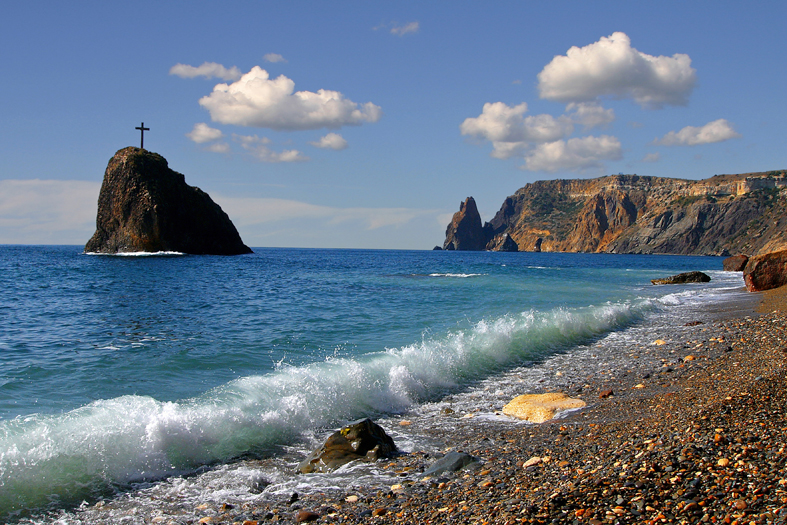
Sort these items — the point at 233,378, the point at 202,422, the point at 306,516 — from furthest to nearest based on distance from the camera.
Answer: the point at 233,378, the point at 202,422, the point at 306,516

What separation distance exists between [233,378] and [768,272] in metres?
27.0

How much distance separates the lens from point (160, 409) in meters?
7.44

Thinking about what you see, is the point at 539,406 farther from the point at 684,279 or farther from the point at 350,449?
the point at 684,279

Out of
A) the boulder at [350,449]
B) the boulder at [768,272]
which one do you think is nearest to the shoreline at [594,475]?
the boulder at [350,449]

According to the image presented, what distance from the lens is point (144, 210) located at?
75.5 m

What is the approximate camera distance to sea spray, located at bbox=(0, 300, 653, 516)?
6004 millimetres

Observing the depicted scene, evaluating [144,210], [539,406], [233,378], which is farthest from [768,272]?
[144,210]

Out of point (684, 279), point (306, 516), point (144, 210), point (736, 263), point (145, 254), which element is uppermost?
point (144, 210)

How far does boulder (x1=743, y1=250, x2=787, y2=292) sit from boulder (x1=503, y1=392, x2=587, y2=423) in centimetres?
2327

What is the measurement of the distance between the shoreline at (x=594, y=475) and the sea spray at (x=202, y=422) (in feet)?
2.93

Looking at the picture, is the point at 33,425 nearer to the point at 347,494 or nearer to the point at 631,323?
the point at 347,494

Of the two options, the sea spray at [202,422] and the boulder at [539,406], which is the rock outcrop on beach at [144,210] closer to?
the sea spray at [202,422]

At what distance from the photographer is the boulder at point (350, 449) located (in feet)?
20.2

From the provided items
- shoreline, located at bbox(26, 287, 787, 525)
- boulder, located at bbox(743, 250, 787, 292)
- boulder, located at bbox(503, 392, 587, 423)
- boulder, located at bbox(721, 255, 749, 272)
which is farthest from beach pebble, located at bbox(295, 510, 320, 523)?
boulder, located at bbox(721, 255, 749, 272)
